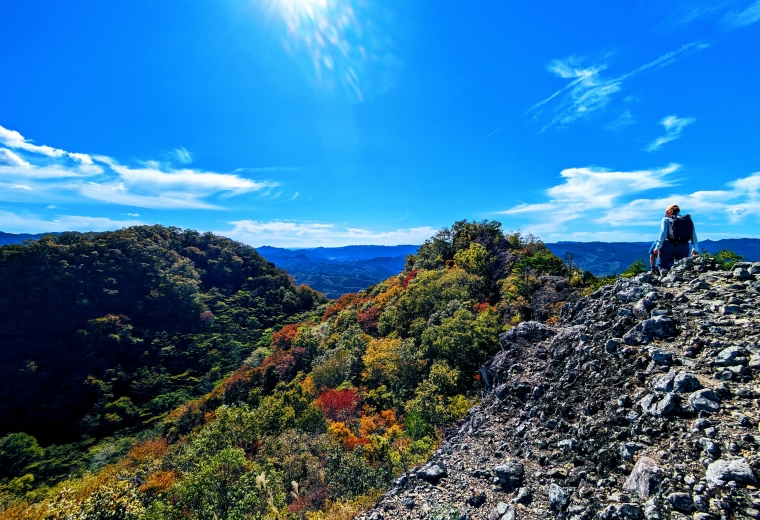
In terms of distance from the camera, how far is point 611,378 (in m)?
9.01

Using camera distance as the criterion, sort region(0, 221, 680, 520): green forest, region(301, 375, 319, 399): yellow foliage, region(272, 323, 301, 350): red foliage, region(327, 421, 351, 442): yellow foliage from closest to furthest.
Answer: region(0, 221, 680, 520): green forest, region(327, 421, 351, 442): yellow foliage, region(301, 375, 319, 399): yellow foliage, region(272, 323, 301, 350): red foliage

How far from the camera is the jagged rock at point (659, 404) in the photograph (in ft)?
22.9

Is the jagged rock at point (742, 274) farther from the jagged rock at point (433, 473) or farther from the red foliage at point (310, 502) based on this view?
the red foliage at point (310, 502)

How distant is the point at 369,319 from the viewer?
55719mm

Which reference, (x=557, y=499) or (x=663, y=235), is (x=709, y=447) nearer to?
(x=557, y=499)

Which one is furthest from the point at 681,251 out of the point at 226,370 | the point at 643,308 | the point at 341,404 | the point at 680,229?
the point at 226,370

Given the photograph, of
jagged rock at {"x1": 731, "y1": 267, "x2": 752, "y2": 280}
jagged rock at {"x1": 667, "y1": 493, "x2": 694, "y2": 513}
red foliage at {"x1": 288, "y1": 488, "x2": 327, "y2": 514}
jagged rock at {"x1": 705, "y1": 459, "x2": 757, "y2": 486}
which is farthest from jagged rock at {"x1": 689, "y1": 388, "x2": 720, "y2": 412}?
red foliage at {"x1": 288, "y1": 488, "x2": 327, "y2": 514}

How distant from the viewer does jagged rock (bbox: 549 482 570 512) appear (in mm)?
7160

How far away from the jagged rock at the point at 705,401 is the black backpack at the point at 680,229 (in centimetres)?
520

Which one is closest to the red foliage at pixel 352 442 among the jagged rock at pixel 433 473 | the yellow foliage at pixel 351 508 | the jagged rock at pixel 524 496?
the yellow foliage at pixel 351 508

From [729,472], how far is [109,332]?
114 m

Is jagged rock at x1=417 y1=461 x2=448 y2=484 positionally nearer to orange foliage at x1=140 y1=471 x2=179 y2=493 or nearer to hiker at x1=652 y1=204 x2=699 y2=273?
hiker at x1=652 y1=204 x2=699 y2=273

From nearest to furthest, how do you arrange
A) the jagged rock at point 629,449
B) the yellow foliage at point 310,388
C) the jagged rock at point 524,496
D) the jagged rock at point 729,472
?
1. the jagged rock at point 729,472
2. the jagged rock at point 629,449
3. the jagged rock at point 524,496
4. the yellow foliage at point 310,388

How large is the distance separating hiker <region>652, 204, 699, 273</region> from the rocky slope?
0.49m
